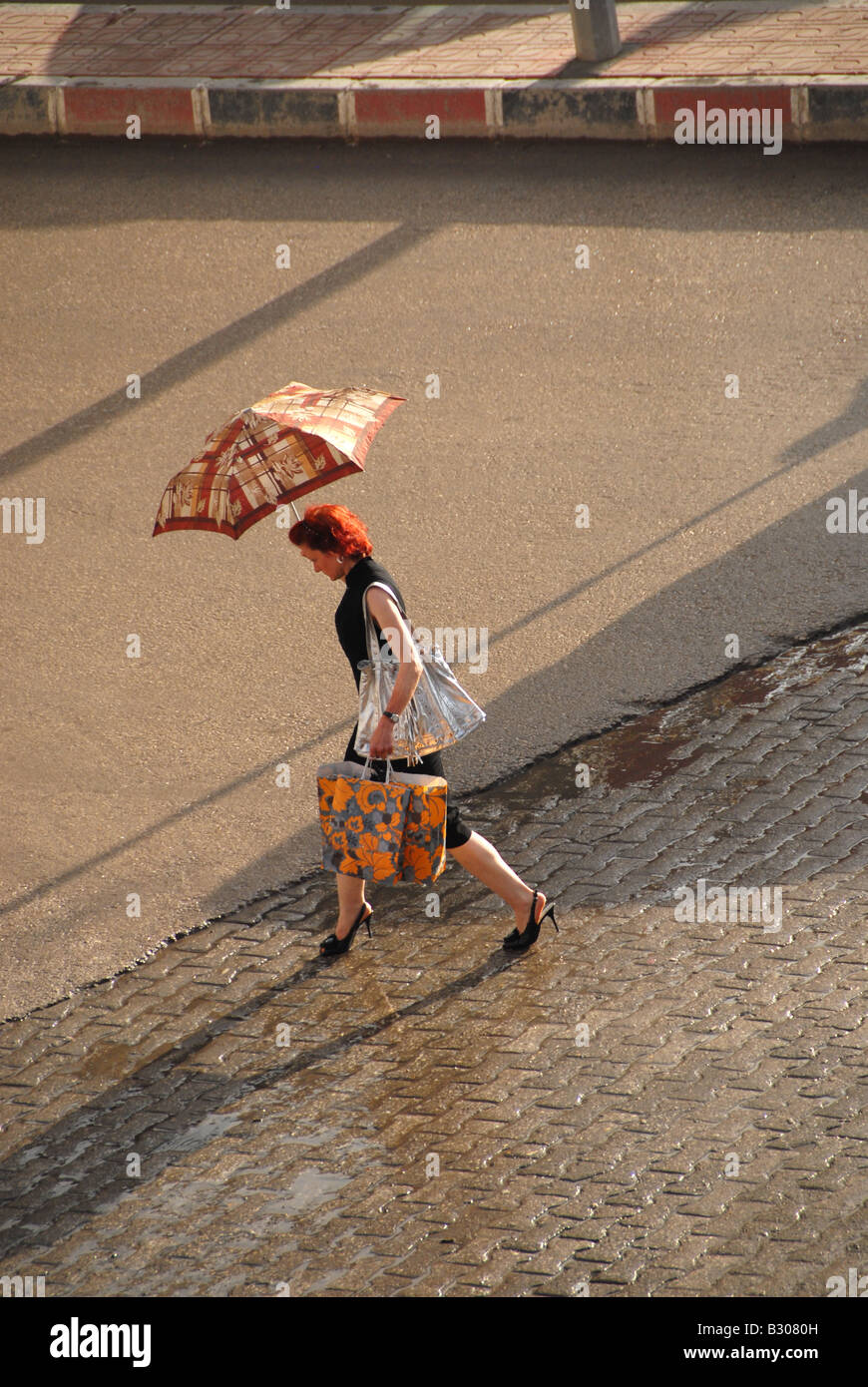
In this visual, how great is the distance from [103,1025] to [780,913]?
102 inches

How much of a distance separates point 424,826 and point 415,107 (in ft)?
28.6

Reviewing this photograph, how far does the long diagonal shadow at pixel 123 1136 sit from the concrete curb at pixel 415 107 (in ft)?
28.0

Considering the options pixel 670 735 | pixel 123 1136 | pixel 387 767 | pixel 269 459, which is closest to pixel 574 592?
pixel 670 735

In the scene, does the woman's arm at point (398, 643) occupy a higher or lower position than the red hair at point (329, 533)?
lower

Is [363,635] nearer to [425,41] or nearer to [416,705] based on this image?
[416,705]

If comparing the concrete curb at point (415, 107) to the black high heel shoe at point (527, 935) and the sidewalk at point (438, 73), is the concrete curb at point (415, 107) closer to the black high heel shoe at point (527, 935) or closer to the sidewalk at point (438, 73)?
the sidewalk at point (438, 73)

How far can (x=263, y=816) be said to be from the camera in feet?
22.1

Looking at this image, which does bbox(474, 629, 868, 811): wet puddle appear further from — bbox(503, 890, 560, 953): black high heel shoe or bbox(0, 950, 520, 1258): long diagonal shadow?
bbox(0, 950, 520, 1258): long diagonal shadow

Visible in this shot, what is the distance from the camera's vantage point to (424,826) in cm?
561

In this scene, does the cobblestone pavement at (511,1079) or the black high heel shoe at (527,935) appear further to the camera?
the black high heel shoe at (527,935)

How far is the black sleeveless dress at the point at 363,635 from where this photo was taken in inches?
218

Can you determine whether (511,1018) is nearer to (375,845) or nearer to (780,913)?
(375,845)

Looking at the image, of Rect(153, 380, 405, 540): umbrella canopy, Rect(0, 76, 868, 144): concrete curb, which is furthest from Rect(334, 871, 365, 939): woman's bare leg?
Rect(0, 76, 868, 144): concrete curb

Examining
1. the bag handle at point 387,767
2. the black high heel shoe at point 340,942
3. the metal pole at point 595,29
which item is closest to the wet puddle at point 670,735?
the black high heel shoe at point 340,942
